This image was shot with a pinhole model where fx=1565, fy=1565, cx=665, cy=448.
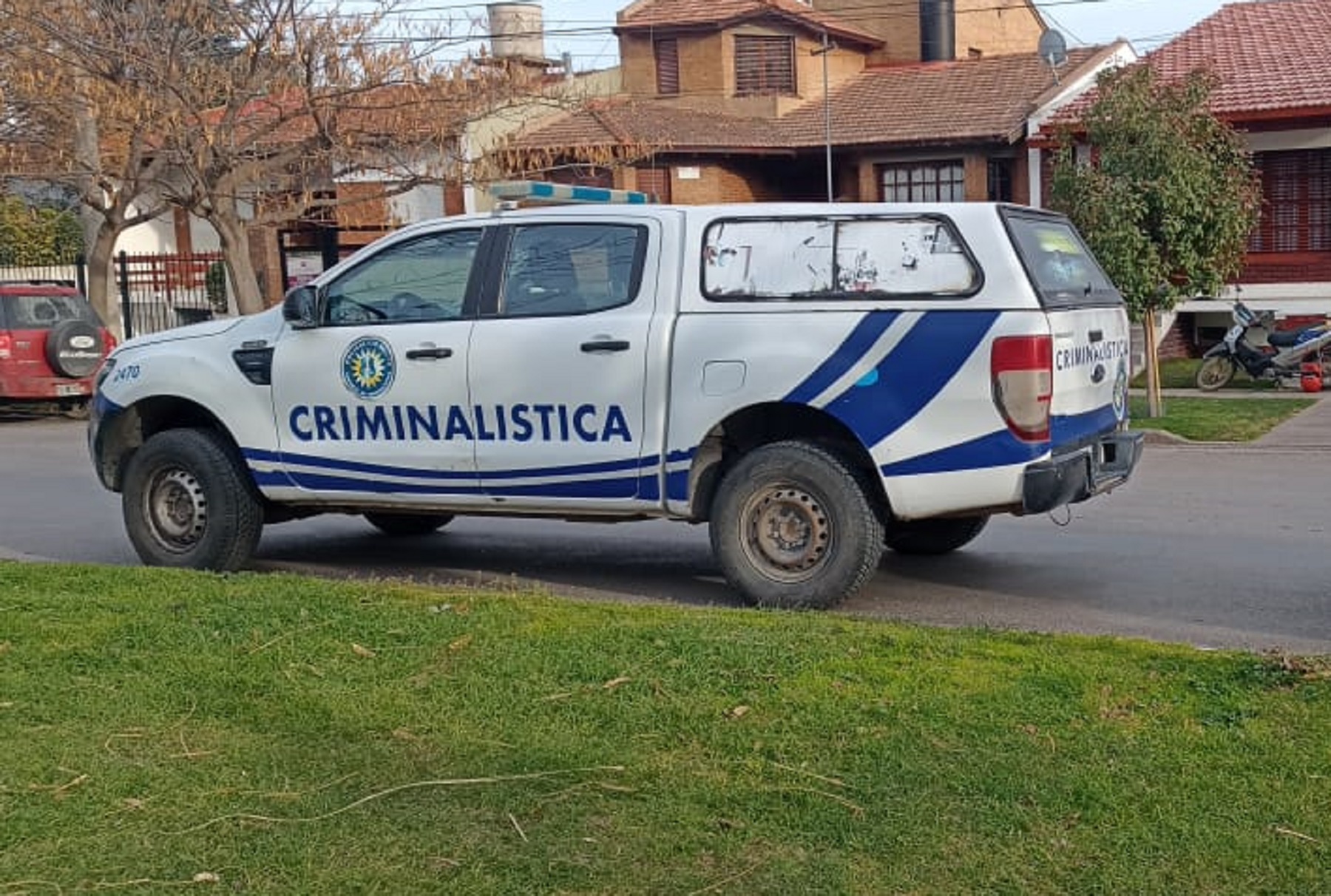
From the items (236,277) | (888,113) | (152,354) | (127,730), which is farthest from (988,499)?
(888,113)

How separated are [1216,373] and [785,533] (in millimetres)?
13915

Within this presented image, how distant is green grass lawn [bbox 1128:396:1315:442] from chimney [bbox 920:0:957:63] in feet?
71.6

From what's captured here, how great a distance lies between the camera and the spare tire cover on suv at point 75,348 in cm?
1911

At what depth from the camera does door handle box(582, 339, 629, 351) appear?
7203 mm

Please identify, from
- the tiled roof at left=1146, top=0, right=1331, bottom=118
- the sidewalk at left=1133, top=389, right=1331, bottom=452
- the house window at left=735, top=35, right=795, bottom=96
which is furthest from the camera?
the house window at left=735, top=35, right=795, bottom=96

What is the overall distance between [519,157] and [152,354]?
14.7 metres

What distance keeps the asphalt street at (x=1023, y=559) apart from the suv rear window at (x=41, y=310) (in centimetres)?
771

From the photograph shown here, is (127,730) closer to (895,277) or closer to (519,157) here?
(895,277)

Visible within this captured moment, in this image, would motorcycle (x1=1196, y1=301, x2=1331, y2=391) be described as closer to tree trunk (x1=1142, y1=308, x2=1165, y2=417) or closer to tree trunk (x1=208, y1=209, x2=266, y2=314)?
tree trunk (x1=1142, y1=308, x2=1165, y2=417)

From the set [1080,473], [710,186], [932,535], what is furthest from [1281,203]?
[1080,473]

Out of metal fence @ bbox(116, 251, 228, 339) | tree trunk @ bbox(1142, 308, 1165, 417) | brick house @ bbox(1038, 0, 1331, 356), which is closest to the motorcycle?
tree trunk @ bbox(1142, 308, 1165, 417)

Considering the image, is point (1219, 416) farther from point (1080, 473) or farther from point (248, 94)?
point (248, 94)

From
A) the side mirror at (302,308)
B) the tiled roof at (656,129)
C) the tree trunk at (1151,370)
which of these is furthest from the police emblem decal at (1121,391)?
the tiled roof at (656,129)

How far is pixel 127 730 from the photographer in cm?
502
